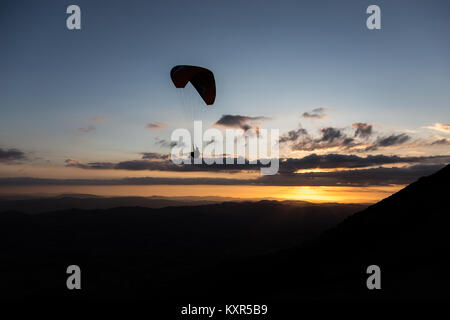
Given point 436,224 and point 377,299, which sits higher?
point 436,224

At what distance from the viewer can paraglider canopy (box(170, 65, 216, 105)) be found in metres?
31.0

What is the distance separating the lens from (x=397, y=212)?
118 feet

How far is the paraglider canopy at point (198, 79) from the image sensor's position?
3097cm

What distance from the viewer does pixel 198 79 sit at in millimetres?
34688

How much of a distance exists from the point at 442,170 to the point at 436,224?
15.2 meters

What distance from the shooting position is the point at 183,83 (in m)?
31.0
